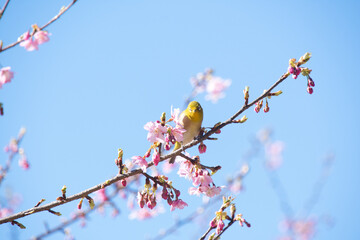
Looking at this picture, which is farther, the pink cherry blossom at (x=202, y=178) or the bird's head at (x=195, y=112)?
the bird's head at (x=195, y=112)

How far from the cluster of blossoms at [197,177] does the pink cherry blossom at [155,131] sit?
1.24 ft

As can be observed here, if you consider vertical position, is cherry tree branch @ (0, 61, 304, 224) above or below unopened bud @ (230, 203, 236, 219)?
above

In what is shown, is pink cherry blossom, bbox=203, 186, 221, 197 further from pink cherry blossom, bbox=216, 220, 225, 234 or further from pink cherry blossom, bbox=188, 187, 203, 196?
pink cherry blossom, bbox=216, 220, 225, 234

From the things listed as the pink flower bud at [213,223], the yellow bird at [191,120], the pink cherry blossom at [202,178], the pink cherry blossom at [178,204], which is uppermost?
the yellow bird at [191,120]

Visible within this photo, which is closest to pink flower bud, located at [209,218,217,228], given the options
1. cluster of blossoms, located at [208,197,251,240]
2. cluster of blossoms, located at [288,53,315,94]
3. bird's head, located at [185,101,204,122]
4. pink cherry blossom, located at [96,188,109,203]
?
cluster of blossoms, located at [208,197,251,240]

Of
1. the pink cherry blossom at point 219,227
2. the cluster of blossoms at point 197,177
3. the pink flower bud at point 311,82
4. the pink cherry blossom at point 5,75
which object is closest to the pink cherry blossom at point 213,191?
the cluster of blossoms at point 197,177

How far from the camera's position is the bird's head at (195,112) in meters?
3.14

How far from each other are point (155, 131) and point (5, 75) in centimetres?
202

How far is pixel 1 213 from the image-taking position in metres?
6.26

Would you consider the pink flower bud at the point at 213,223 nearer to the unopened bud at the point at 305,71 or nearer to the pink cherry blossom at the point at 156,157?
the pink cherry blossom at the point at 156,157

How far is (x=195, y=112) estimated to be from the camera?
3.17 meters

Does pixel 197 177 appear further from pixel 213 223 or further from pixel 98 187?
pixel 98 187

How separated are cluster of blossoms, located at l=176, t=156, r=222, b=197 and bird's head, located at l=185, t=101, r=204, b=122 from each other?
22.4 inches

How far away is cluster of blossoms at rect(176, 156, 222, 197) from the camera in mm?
2590
